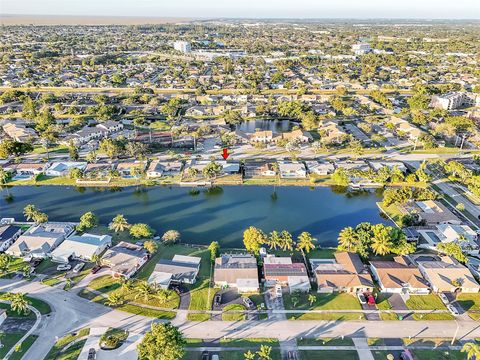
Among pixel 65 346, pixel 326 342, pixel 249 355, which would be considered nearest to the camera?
pixel 249 355

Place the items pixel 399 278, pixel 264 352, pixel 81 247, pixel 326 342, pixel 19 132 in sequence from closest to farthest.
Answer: pixel 264 352 → pixel 326 342 → pixel 399 278 → pixel 81 247 → pixel 19 132

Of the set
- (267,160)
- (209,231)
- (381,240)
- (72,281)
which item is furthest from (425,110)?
(72,281)

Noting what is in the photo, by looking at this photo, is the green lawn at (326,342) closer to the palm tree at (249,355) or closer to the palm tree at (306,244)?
the palm tree at (249,355)

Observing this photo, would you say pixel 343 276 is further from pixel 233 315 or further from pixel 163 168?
pixel 163 168

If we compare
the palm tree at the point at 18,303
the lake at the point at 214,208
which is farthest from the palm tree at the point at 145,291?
the lake at the point at 214,208

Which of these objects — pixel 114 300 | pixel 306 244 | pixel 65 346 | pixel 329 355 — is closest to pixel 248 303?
pixel 329 355

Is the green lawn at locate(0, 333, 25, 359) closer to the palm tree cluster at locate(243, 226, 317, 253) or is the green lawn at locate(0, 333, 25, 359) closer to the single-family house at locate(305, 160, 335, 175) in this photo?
the palm tree cluster at locate(243, 226, 317, 253)
